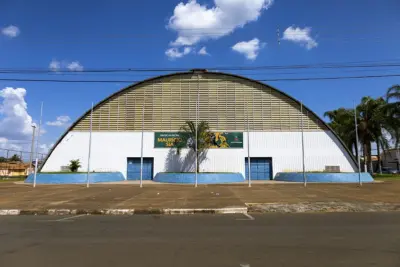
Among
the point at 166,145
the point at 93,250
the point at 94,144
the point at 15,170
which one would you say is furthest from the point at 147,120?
the point at 15,170

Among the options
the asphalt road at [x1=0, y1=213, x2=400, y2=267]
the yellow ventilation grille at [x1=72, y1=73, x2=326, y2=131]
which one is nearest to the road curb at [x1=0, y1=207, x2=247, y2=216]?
the asphalt road at [x1=0, y1=213, x2=400, y2=267]

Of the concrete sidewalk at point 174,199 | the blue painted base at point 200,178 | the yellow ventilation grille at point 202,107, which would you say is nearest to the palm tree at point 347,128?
the yellow ventilation grille at point 202,107

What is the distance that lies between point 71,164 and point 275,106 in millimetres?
25614

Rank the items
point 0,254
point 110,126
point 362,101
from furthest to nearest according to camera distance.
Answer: point 362,101 → point 110,126 → point 0,254

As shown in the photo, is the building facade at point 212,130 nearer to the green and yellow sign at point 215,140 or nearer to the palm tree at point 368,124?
the green and yellow sign at point 215,140

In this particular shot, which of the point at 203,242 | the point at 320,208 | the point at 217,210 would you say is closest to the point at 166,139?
the point at 217,210

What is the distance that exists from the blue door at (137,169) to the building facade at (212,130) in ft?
0.39

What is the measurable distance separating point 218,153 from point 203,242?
3079 centimetres

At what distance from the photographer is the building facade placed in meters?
37.3

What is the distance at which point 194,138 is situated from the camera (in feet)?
116

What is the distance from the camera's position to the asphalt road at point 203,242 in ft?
17.0

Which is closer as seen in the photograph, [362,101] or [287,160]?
[287,160]

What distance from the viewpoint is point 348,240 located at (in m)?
6.71

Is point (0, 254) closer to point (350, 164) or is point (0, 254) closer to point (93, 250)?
point (93, 250)
